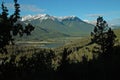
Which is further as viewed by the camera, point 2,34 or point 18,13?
point 18,13

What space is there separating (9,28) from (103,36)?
2673 cm

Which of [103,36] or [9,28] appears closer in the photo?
[9,28]

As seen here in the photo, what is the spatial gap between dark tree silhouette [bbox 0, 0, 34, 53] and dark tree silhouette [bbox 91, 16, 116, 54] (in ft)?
79.7

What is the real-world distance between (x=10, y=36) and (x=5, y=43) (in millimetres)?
684

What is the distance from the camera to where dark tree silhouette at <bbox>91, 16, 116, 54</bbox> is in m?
44.0

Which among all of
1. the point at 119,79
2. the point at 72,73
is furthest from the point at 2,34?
→ the point at 119,79

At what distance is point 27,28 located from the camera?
2153 cm

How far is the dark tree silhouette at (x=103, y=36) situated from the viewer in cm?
4403

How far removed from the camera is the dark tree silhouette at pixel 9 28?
797 inches

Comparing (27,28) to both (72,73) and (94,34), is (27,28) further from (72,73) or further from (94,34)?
(94,34)

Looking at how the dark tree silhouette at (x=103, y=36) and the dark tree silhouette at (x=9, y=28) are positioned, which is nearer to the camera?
the dark tree silhouette at (x=9, y=28)

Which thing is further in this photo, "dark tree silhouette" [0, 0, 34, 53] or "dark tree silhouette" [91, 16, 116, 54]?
"dark tree silhouette" [91, 16, 116, 54]

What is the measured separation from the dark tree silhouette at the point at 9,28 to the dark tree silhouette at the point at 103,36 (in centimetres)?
2429

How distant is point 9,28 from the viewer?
814 inches
